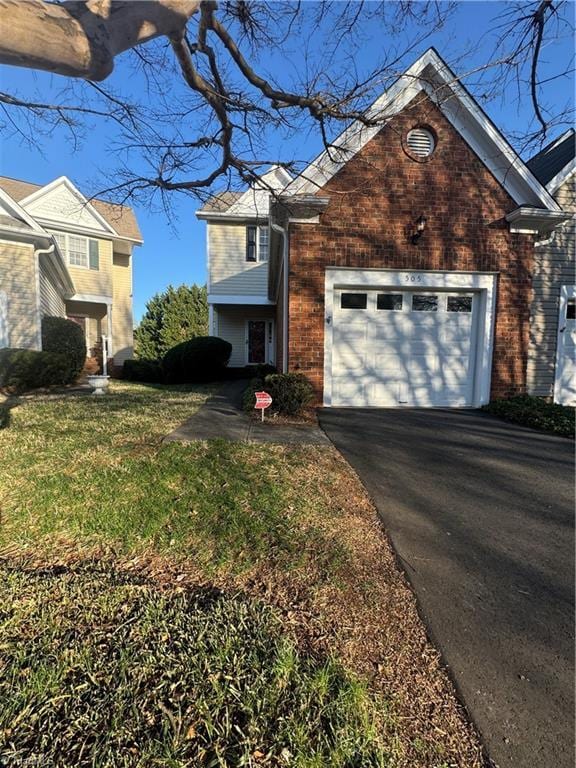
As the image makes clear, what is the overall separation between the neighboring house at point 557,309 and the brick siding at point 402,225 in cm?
89

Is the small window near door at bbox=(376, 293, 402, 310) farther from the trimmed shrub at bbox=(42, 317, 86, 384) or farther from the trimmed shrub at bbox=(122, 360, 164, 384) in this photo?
the trimmed shrub at bbox=(122, 360, 164, 384)

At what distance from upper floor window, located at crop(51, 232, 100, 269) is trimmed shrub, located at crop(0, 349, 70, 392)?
27.2ft

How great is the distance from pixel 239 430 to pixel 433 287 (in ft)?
16.1

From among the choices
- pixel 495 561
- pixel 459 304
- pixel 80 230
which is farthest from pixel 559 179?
pixel 80 230

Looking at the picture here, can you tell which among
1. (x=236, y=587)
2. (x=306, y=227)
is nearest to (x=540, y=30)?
(x=306, y=227)

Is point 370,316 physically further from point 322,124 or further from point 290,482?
point 290,482

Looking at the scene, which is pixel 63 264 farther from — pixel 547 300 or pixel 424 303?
pixel 547 300

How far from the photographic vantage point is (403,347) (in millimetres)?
7828

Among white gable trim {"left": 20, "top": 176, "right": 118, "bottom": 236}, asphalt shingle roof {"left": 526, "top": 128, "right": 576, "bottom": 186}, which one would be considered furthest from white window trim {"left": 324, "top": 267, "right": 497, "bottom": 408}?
white gable trim {"left": 20, "top": 176, "right": 118, "bottom": 236}

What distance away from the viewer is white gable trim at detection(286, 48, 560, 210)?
22.5 ft

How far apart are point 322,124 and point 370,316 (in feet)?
11.7

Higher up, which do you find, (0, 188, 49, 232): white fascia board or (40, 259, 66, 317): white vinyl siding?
(0, 188, 49, 232): white fascia board

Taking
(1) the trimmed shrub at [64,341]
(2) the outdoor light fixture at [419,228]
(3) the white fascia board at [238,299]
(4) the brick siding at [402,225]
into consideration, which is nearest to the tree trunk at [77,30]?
(4) the brick siding at [402,225]

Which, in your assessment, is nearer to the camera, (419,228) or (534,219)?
(419,228)
